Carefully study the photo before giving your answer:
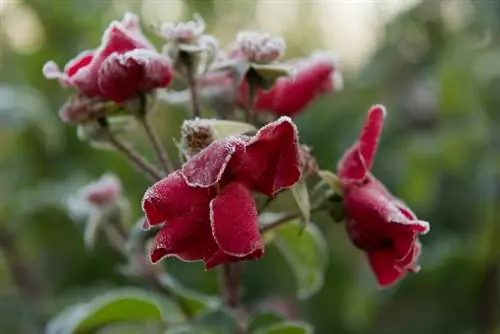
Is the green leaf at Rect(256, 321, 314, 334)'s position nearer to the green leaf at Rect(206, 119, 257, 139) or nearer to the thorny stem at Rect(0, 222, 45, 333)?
the green leaf at Rect(206, 119, 257, 139)

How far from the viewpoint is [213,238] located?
20.6 inches

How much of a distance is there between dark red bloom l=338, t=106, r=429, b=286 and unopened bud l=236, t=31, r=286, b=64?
0.08m

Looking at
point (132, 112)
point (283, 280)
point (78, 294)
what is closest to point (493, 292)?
point (283, 280)

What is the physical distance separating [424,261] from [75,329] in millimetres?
522

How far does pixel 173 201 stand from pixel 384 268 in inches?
6.8

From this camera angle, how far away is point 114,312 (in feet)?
2.57

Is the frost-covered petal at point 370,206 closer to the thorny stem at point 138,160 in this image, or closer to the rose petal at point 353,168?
the rose petal at point 353,168

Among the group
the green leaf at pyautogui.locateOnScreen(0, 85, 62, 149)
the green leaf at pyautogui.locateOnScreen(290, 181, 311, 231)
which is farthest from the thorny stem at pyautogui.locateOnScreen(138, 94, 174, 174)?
the green leaf at pyautogui.locateOnScreen(0, 85, 62, 149)

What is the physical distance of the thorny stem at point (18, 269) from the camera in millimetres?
1119

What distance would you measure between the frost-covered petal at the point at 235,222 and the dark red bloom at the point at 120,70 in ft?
0.36

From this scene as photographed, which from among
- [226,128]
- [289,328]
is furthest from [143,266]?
[226,128]

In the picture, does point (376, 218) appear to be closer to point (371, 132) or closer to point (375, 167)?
point (371, 132)

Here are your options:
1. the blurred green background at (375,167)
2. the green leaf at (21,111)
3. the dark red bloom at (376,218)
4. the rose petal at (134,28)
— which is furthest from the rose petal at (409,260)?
the green leaf at (21,111)

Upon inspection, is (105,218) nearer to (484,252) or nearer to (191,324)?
(191,324)
